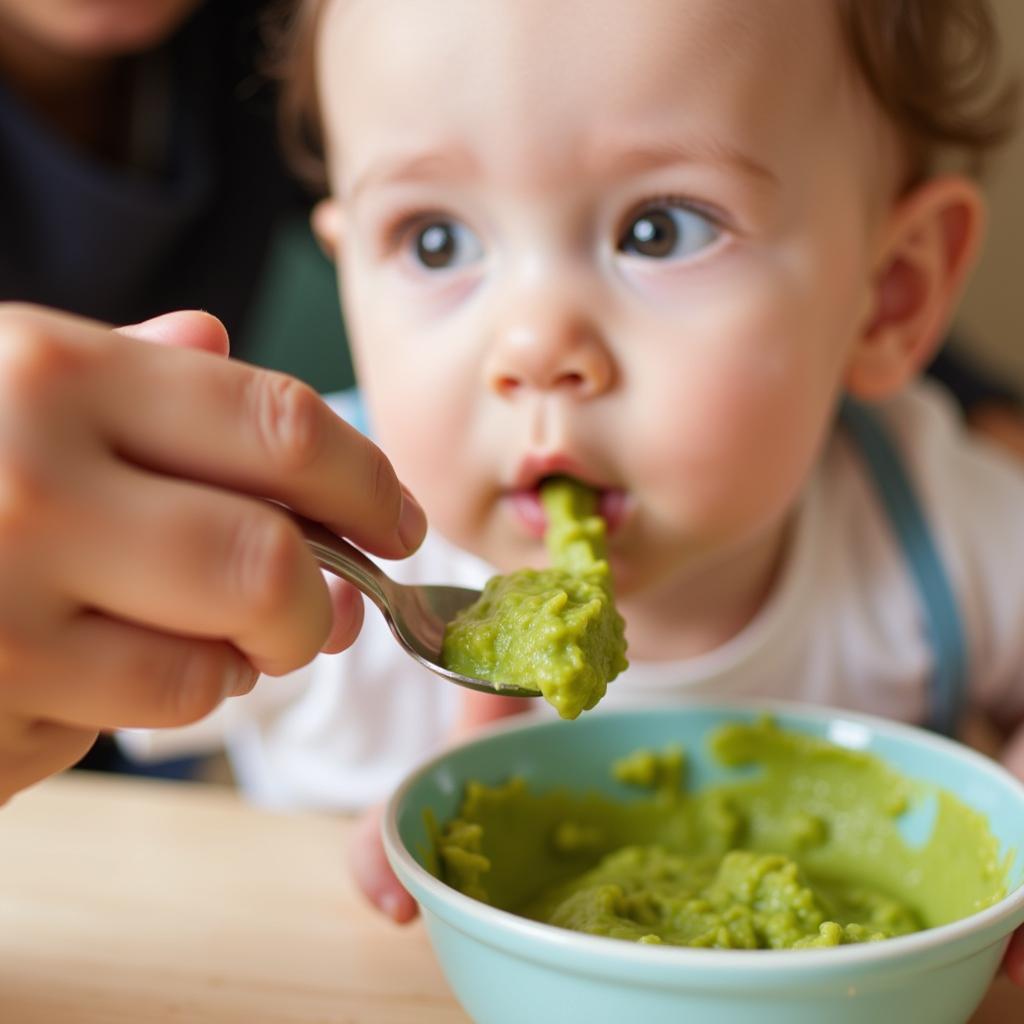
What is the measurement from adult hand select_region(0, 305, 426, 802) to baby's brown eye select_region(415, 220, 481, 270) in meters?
0.38

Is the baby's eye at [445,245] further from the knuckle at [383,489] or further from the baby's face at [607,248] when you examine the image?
the knuckle at [383,489]

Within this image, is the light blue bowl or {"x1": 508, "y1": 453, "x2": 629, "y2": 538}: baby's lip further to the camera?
{"x1": 508, "y1": 453, "x2": 629, "y2": 538}: baby's lip

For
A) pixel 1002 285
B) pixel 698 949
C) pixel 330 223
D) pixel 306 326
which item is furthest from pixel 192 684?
pixel 1002 285

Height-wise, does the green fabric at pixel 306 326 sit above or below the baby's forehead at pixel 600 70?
below

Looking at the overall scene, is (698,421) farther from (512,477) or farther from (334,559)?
(334,559)

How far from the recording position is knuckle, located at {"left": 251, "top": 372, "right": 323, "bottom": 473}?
0.49 meters

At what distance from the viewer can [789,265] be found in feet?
2.84

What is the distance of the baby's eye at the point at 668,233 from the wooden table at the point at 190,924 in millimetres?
484

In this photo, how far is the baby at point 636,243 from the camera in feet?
2.61

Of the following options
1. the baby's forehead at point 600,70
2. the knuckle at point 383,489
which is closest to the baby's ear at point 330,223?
the baby's forehead at point 600,70

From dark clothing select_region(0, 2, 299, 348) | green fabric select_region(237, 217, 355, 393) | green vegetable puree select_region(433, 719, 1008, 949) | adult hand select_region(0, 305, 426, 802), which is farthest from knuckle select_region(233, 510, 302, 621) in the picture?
green fabric select_region(237, 217, 355, 393)

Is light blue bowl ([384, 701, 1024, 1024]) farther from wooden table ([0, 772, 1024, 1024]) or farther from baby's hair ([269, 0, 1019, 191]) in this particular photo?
baby's hair ([269, 0, 1019, 191])

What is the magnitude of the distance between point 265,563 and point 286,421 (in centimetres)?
6

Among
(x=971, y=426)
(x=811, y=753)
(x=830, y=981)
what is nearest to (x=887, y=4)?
(x=811, y=753)
